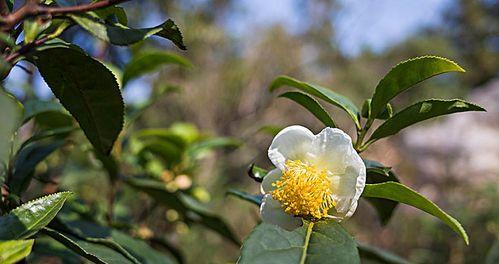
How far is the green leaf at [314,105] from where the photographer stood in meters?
0.76

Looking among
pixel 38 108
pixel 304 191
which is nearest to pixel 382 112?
pixel 304 191

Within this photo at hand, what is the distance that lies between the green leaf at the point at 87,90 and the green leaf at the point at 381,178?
0.34m

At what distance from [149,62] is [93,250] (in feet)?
1.84

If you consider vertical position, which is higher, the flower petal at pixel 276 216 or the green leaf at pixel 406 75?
the green leaf at pixel 406 75

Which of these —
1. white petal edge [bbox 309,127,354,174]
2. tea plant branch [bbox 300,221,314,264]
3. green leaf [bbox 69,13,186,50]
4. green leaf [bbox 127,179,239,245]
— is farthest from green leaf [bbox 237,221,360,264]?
green leaf [bbox 127,179,239,245]

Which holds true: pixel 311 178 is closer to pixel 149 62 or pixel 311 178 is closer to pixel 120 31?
pixel 120 31

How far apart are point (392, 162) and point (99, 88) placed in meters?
4.42

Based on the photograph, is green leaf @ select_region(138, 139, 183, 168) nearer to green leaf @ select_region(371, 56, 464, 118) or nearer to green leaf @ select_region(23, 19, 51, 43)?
green leaf @ select_region(371, 56, 464, 118)

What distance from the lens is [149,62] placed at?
1.14 m

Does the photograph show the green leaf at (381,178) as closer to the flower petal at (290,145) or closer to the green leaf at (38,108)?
the flower petal at (290,145)

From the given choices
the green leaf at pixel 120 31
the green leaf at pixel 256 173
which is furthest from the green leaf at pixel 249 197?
the green leaf at pixel 120 31

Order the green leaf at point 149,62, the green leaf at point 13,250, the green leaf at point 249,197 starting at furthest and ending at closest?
the green leaf at point 149,62, the green leaf at point 249,197, the green leaf at point 13,250

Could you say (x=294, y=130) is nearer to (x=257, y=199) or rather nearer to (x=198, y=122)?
(x=257, y=199)

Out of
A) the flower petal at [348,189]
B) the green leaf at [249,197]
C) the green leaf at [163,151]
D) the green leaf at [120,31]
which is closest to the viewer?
the green leaf at [120,31]
